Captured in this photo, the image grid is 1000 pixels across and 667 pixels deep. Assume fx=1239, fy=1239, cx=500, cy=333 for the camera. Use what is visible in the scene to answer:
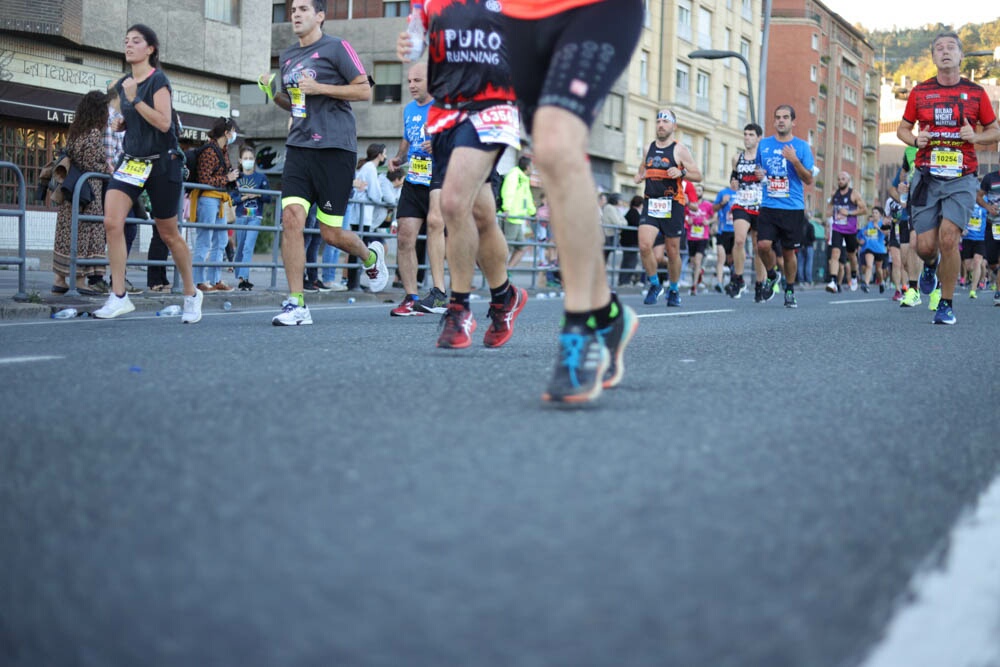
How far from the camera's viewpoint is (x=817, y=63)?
265 ft

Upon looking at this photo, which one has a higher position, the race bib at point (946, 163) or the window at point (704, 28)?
the window at point (704, 28)

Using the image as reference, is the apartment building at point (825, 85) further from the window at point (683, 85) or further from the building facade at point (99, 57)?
the building facade at point (99, 57)

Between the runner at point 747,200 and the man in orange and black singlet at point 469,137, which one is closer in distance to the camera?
the man in orange and black singlet at point 469,137

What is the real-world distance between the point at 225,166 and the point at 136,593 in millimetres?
11313

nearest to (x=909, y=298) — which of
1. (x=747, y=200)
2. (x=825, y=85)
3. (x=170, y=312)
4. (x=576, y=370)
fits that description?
(x=747, y=200)

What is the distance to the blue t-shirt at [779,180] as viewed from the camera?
49.9 ft

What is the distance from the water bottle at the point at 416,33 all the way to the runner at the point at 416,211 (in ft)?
11.2

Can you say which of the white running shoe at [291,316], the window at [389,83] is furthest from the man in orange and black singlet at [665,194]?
the window at [389,83]

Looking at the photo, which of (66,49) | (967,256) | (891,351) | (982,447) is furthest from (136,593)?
(66,49)

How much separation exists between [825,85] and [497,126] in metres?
82.2

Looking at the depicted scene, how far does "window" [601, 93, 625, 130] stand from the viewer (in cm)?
5072

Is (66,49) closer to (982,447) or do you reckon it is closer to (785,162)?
(785,162)

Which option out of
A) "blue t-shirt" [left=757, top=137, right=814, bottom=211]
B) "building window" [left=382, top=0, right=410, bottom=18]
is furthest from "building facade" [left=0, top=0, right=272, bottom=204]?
"blue t-shirt" [left=757, top=137, right=814, bottom=211]

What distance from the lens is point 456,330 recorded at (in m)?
5.88
